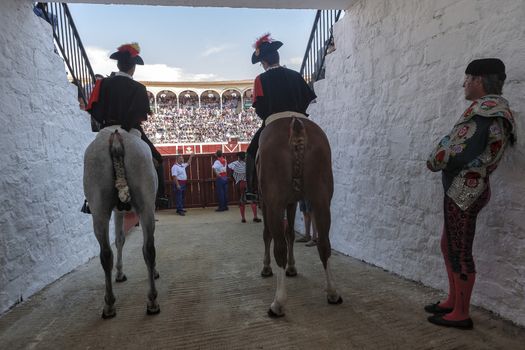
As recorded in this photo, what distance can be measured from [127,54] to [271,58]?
1430 mm

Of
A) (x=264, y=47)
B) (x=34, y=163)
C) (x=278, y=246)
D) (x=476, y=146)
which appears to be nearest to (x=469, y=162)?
(x=476, y=146)

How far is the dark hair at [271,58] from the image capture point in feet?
11.4

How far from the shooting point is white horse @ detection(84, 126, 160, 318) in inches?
115

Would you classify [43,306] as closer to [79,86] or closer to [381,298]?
[381,298]

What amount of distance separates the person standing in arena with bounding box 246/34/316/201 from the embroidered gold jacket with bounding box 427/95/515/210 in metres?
1.42

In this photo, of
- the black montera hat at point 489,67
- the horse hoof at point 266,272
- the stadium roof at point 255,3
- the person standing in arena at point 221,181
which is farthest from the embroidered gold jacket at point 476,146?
the person standing in arena at point 221,181

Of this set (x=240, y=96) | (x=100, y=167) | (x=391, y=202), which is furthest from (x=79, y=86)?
(x=240, y=96)

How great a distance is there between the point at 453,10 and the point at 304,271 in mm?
3044

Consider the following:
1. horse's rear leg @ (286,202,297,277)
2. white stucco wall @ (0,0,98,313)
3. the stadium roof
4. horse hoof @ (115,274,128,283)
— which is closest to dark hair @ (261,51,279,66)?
the stadium roof

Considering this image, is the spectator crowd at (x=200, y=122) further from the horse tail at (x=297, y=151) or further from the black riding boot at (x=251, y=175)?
the horse tail at (x=297, y=151)

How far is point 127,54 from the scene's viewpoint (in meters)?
3.46

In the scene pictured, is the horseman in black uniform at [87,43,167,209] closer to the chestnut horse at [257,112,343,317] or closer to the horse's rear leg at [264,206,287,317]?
the chestnut horse at [257,112,343,317]

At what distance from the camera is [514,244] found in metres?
2.49

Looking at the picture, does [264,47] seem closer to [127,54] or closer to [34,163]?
[127,54]
